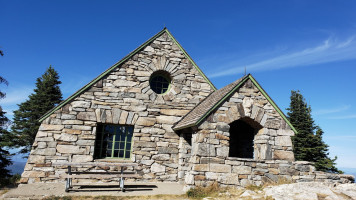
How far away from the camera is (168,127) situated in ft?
32.3

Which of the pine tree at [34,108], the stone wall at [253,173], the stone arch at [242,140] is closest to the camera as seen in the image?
the stone wall at [253,173]

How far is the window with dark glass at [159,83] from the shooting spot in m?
10.6

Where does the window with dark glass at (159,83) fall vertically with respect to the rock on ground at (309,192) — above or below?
above

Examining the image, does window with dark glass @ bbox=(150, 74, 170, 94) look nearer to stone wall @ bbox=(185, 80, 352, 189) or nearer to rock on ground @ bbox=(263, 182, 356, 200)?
stone wall @ bbox=(185, 80, 352, 189)

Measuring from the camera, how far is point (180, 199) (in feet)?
22.0

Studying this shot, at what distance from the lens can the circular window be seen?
34.7 feet

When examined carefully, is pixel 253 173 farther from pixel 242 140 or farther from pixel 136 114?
pixel 136 114

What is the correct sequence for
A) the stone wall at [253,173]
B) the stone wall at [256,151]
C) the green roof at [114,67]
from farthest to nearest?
the green roof at [114,67] < the stone wall at [256,151] < the stone wall at [253,173]

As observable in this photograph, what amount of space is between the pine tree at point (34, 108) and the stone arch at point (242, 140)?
1432cm

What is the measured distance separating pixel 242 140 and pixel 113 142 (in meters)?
5.79

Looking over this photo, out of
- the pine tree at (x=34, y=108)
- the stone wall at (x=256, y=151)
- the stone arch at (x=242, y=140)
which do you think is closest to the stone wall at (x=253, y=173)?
the stone wall at (x=256, y=151)

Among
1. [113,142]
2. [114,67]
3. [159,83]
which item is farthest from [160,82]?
[113,142]

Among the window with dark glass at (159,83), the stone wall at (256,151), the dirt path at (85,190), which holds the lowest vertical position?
the dirt path at (85,190)

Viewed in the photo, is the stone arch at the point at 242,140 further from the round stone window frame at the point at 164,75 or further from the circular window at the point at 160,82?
the circular window at the point at 160,82
